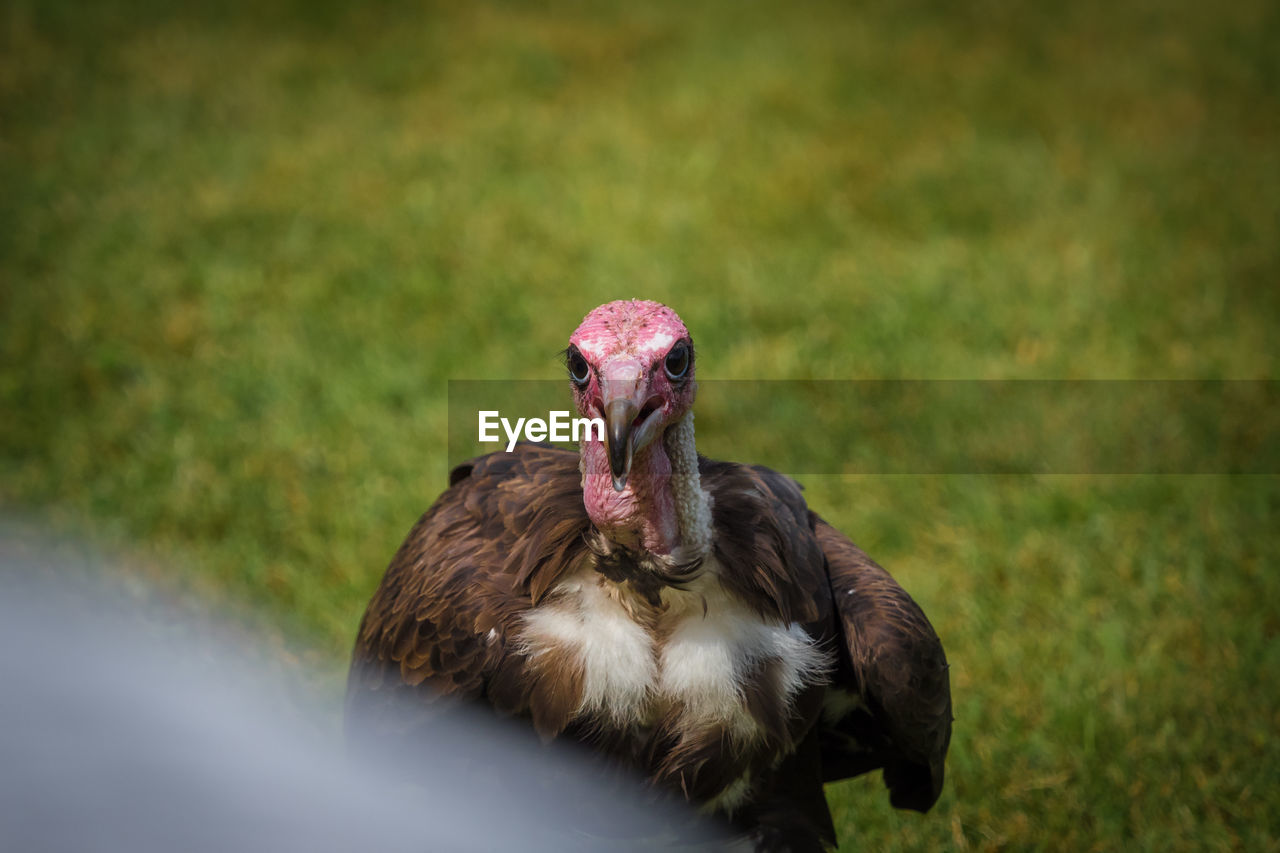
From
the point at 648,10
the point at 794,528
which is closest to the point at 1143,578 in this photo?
the point at 794,528

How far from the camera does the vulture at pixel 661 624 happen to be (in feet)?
7.54

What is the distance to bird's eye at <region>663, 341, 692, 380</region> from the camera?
2248mm

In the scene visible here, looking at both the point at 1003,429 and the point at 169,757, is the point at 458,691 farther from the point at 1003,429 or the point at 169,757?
the point at 1003,429

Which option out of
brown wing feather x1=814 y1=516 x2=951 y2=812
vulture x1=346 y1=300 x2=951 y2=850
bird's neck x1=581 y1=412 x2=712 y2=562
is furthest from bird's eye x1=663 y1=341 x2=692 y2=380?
brown wing feather x1=814 y1=516 x2=951 y2=812

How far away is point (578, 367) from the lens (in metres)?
2.26

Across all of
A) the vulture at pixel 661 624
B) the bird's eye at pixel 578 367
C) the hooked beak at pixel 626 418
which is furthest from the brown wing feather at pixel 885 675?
the bird's eye at pixel 578 367

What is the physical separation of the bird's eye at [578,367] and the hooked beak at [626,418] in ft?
0.29

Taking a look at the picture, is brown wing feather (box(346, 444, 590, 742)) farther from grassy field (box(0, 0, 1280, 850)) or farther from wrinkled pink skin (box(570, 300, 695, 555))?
grassy field (box(0, 0, 1280, 850))

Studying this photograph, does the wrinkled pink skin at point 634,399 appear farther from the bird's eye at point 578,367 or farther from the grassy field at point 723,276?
the grassy field at point 723,276

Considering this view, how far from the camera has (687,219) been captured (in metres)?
7.49

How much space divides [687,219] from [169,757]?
6.43 meters

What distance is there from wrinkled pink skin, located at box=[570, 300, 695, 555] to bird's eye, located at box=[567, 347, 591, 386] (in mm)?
17

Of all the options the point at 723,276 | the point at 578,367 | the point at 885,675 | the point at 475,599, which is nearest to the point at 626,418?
the point at 578,367

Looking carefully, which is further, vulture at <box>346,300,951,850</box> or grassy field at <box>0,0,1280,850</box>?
grassy field at <box>0,0,1280,850</box>
